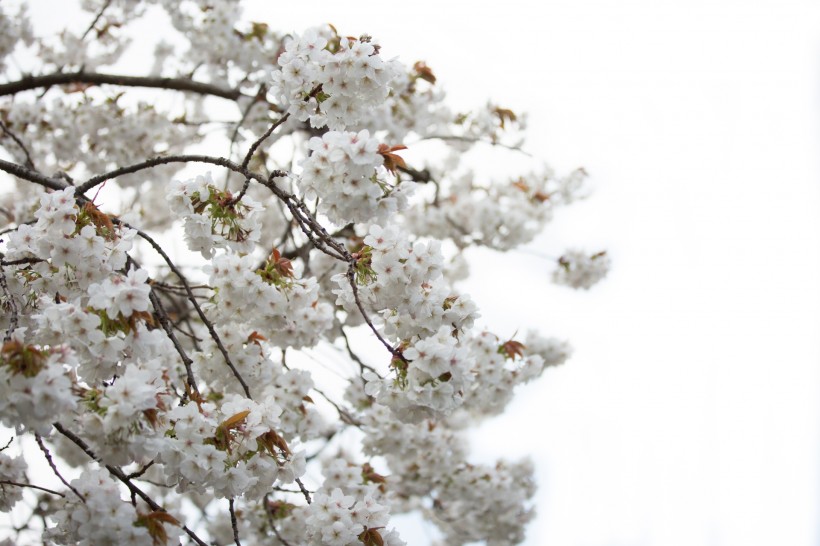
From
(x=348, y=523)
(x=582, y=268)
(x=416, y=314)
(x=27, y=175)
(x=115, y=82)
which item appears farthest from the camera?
(x=582, y=268)

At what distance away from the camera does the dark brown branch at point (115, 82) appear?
402 centimetres

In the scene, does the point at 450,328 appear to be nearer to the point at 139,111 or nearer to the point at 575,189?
the point at 139,111

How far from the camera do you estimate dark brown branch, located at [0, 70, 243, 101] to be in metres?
4.02

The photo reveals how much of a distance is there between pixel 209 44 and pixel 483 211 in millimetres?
2683

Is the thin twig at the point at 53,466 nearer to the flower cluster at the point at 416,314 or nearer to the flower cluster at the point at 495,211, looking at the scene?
the flower cluster at the point at 416,314

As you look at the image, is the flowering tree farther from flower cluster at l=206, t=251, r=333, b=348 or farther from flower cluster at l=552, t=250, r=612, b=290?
flower cluster at l=552, t=250, r=612, b=290

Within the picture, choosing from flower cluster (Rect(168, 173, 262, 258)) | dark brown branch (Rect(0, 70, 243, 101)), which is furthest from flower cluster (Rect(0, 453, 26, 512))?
dark brown branch (Rect(0, 70, 243, 101))

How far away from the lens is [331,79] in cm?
233

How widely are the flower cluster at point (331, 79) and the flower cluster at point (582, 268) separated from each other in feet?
12.3

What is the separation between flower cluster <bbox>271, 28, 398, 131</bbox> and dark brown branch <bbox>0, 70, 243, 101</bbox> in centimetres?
223

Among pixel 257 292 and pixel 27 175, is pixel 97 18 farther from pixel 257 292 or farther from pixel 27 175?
pixel 257 292

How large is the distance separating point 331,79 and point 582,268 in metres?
4.02

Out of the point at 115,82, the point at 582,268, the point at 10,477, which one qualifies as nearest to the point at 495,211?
the point at 582,268

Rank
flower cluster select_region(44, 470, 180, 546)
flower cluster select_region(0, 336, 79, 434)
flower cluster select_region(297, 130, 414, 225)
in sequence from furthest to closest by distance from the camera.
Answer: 1. flower cluster select_region(297, 130, 414, 225)
2. flower cluster select_region(44, 470, 180, 546)
3. flower cluster select_region(0, 336, 79, 434)
